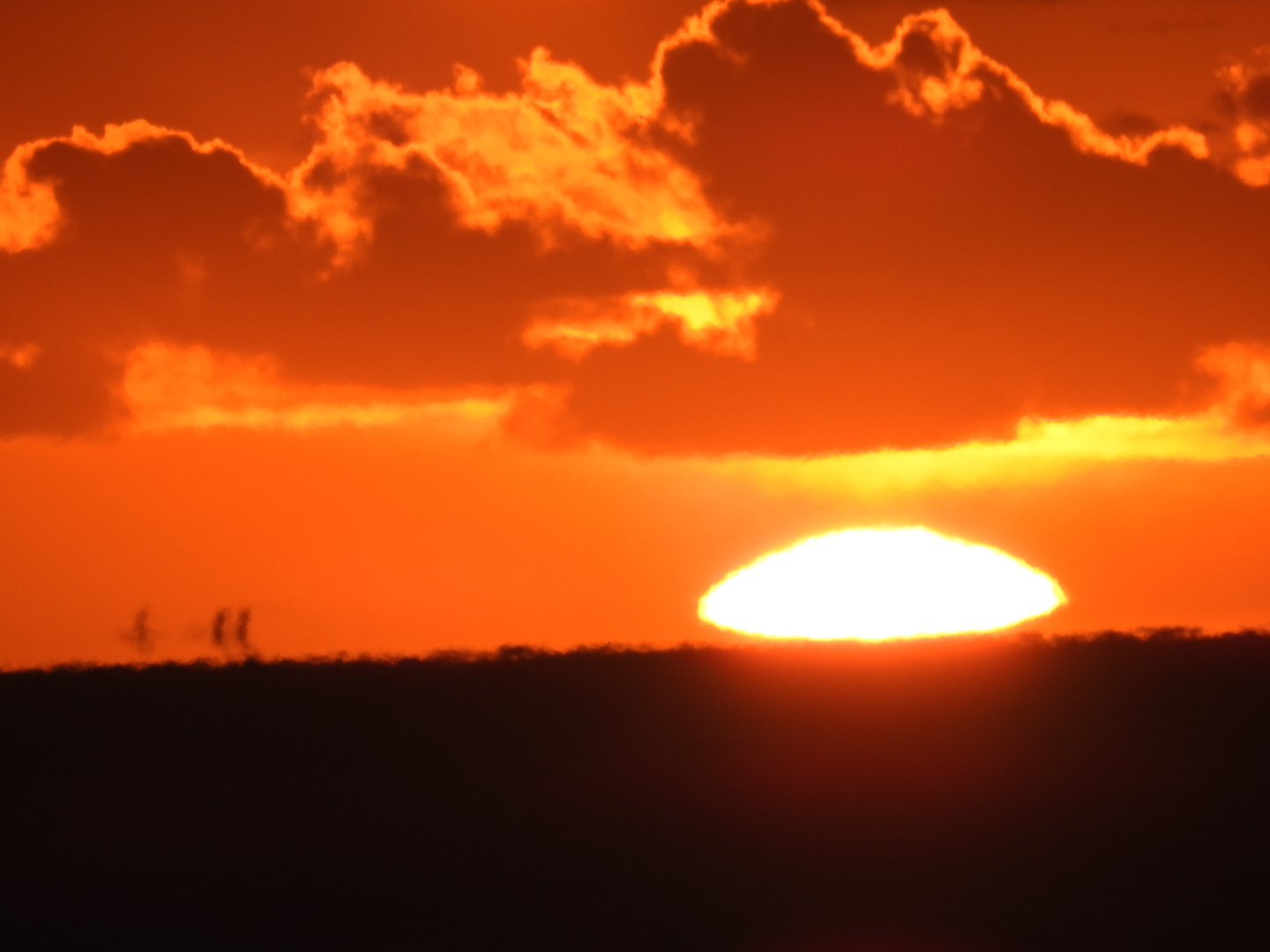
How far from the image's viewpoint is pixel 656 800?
28.4 m

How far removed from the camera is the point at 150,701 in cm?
3108

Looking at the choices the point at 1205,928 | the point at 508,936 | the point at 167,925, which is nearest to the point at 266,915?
the point at 167,925

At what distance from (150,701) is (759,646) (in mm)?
10002

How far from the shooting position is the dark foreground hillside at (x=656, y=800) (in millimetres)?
25719

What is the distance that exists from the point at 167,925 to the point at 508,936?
4.74 meters

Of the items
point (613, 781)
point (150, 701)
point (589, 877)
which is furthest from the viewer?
point (150, 701)

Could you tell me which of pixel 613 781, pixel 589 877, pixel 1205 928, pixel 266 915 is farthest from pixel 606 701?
pixel 1205 928

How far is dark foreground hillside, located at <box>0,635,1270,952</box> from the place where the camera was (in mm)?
25719

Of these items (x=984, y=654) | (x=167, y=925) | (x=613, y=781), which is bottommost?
(x=167, y=925)

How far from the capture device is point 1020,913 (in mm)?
25516

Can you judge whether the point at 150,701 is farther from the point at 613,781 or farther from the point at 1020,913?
the point at 1020,913

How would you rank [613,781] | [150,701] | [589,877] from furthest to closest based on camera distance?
1. [150,701]
2. [613,781]
3. [589,877]

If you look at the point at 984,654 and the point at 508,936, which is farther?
the point at 984,654

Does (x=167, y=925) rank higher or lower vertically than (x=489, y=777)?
lower
